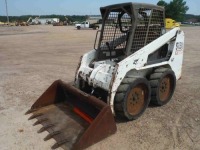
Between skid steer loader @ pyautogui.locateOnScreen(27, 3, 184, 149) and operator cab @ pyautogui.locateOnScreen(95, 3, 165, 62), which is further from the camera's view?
operator cab @ pyautogui.locateOnScreen(95, 3, 165, 62)

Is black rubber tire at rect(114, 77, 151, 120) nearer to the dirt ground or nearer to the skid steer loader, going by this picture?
the skid steer loader

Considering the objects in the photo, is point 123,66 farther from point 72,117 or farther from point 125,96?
point 72,117

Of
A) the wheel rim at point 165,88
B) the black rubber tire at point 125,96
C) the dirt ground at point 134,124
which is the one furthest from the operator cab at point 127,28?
the dirt ground at point 134,124

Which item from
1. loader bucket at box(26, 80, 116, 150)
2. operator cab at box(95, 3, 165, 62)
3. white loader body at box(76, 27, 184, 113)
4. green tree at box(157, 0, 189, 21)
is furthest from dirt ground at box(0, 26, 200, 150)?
green tree at box(157, 0, 189, 21)

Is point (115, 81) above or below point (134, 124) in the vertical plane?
above

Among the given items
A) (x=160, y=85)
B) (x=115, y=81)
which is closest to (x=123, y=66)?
(x=115, y=81)

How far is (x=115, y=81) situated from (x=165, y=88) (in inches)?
70.1

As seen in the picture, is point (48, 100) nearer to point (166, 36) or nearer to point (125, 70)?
point (125, 70)

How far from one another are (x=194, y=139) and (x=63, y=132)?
2.20 meters

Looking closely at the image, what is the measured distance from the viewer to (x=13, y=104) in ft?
18.7

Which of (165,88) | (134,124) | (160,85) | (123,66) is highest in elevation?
(123,66)

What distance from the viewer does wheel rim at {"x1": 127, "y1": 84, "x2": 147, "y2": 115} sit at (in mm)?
4623

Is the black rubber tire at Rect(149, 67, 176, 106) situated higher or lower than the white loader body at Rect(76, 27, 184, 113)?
lower

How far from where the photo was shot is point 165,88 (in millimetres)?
5621
